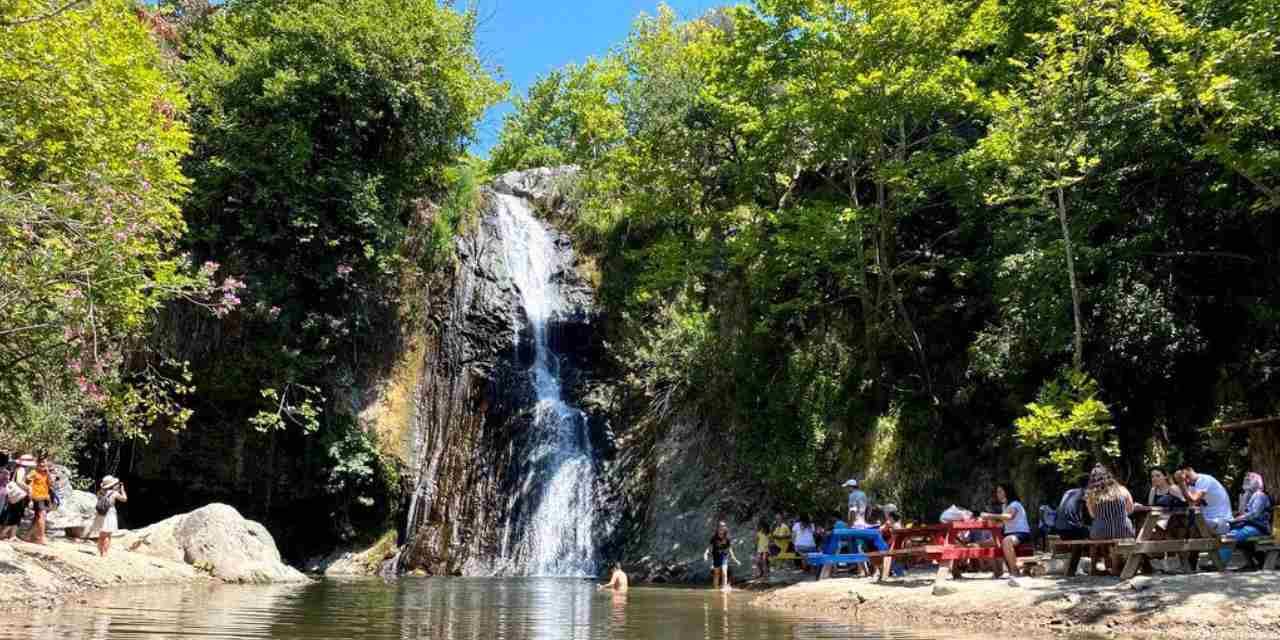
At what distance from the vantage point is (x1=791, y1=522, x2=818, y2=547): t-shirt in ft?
53.1

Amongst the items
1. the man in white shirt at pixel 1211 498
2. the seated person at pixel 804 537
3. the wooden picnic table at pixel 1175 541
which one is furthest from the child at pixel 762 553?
the man in white shirt at pixel 1211 498

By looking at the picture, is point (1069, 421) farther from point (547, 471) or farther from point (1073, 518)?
point (547, 471)

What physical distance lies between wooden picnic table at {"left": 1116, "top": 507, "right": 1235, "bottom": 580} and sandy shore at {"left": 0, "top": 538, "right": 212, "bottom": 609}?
11.0m

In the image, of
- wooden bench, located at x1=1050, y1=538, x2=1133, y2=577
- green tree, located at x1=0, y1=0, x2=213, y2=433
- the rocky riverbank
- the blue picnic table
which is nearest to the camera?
wooden bench, located at x1=1050, y1=538, x2=1133, y2=577

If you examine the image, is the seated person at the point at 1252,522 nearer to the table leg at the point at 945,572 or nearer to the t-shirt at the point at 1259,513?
the t-shirt at the point at 1259,513

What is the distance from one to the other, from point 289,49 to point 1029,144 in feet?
57.0

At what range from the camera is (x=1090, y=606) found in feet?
29.9

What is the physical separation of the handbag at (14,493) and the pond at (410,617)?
2.57 metres

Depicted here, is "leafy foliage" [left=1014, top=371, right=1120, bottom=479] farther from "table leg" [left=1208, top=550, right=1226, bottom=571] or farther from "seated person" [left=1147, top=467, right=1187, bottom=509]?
"table leg" [left=1208, top=550, right=1226, bottom=571]

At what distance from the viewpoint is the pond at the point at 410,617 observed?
25.6 ft

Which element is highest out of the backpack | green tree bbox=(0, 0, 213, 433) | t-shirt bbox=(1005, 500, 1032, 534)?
green tree bbox=(0, 0, 213, 433)

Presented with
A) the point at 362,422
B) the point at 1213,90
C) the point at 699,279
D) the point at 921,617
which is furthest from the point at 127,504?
the point at 1213,90

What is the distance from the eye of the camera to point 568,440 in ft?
76.4

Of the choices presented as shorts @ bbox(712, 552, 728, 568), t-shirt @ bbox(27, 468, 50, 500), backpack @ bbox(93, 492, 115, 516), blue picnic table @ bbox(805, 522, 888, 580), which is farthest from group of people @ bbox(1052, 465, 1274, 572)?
t-shirt @ bbox(27, 468, 50, 500)
